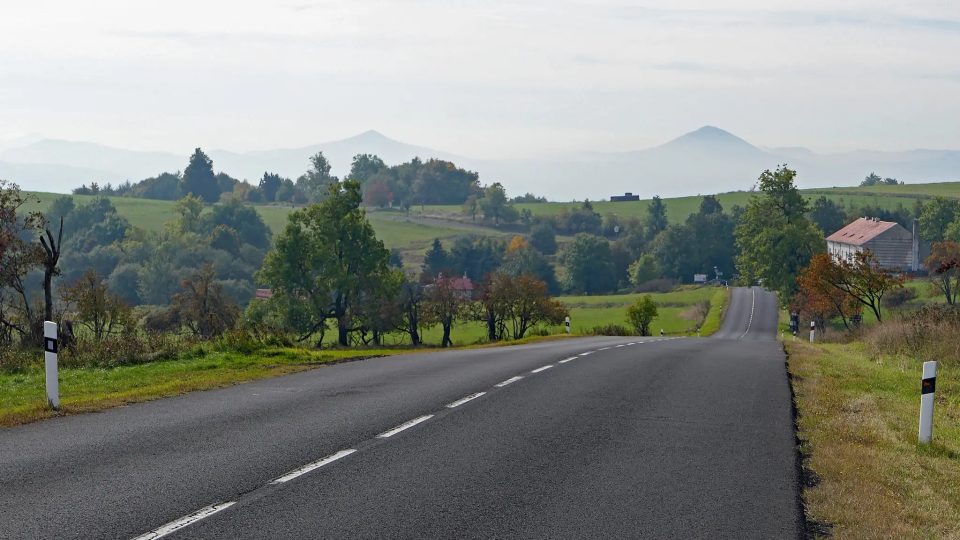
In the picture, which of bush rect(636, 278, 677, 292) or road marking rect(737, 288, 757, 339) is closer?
road marking rect(737, 288, 757, 339)

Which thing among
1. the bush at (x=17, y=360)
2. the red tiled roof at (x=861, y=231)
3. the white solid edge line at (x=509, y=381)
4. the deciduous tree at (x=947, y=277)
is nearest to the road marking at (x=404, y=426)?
the white solid edge line at (x=509, y=381)

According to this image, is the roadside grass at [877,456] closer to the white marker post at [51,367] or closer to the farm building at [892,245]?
the white marker post at [51,367]

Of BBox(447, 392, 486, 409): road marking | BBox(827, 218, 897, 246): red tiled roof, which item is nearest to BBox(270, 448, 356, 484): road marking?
BBox(447, 392, 486, 409): road marking

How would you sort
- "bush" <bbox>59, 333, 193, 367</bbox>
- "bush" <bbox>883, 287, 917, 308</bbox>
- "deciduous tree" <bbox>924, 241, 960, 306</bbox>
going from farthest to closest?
"bush" <bbox>883, 287, 917, 308</bbox> → "deciduous tree" <bbox>924, 241, 960, 306</bbox> → "bush" <bbox>59, 333, 193, 367</bbox>

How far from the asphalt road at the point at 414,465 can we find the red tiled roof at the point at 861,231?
135423 mm

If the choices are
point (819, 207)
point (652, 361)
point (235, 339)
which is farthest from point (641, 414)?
point (819, 207)

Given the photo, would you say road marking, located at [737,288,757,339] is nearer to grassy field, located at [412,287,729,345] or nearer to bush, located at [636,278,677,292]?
grassy field, located at [412,287,729,345]

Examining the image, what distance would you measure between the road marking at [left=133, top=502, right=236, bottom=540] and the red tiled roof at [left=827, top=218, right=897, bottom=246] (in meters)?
143

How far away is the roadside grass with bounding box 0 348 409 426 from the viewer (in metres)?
11.9

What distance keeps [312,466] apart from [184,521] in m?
1.93

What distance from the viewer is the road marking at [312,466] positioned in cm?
768

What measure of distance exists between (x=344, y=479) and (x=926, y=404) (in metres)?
6.67

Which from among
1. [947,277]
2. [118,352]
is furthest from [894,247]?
[118,352]

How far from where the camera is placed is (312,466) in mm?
8188
